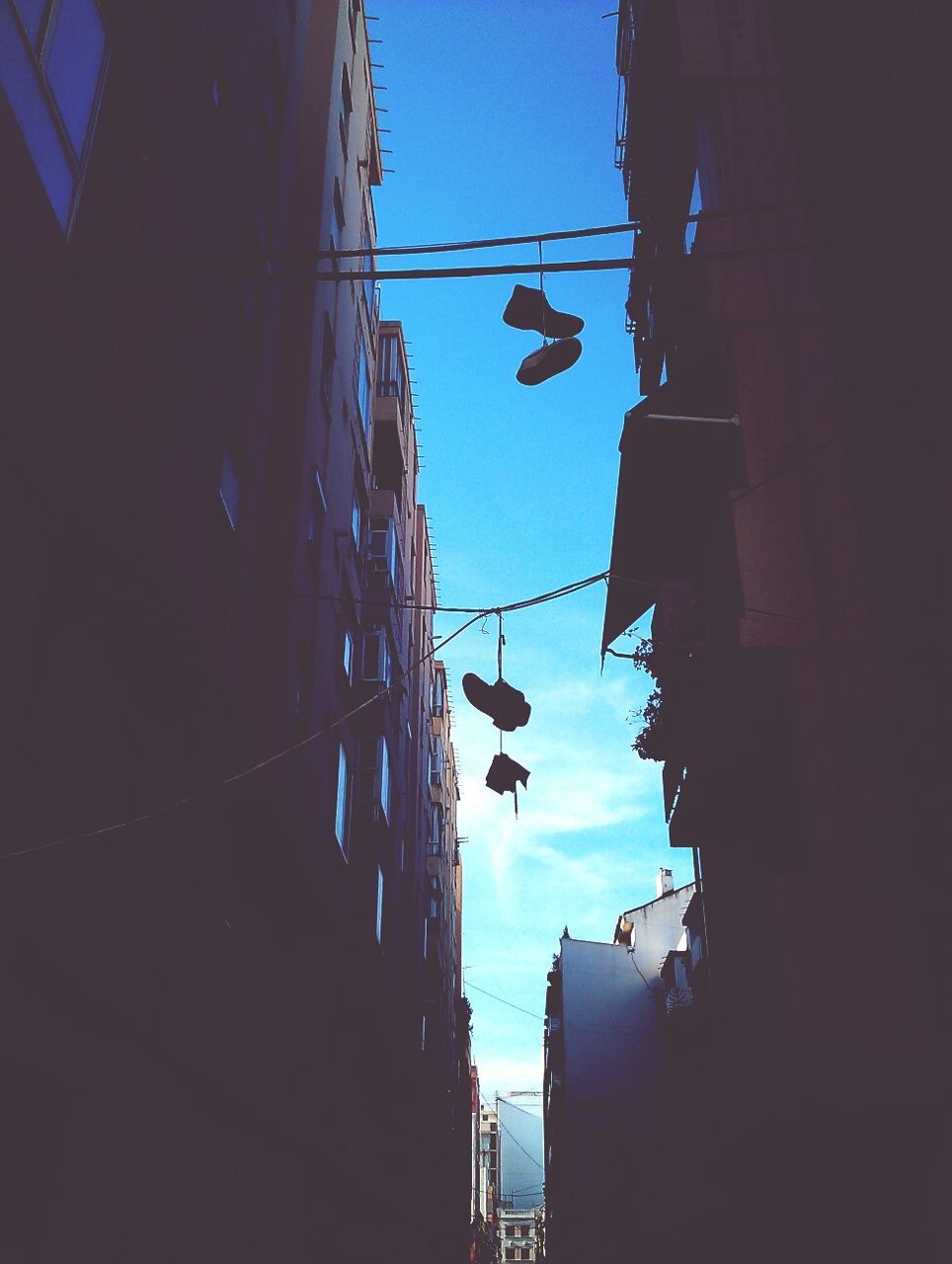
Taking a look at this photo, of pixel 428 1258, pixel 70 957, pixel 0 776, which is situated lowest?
pixel 428 1258

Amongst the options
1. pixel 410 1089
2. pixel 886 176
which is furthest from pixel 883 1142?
pixel 410 1089

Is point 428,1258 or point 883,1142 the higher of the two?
point 883,1142

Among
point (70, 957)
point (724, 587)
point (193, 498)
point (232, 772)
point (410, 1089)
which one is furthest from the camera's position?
point (410, 1089)

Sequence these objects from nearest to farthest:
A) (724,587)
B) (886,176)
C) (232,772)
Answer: (886,176) → (232,772) → (724,587)

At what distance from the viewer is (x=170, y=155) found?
10078mm

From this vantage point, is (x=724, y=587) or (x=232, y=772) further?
(x=724, y=587)

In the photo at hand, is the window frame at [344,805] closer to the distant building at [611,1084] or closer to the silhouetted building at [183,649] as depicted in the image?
the silhouetted building at [183,649]

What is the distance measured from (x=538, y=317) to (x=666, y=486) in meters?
6.60

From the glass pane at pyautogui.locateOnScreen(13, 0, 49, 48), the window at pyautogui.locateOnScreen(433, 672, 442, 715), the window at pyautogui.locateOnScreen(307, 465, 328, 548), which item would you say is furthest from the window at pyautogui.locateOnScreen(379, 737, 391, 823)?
the window at pyautogui.locateOnScreen(433, 672, 442, 715)

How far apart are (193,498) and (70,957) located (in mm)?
5523

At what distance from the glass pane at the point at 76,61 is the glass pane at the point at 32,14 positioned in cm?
19

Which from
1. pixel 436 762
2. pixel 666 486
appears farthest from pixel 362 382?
pixel 436 762

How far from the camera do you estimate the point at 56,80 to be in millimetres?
7332

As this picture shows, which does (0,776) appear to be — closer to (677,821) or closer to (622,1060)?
(677,821)
